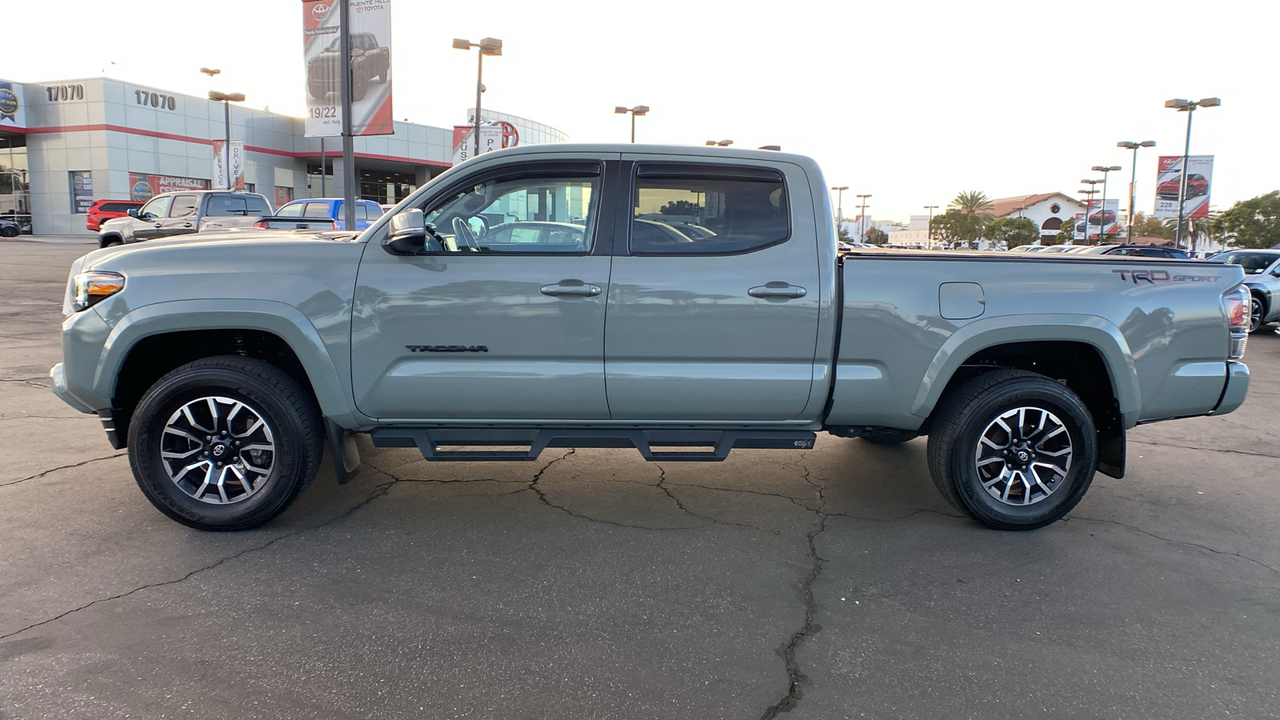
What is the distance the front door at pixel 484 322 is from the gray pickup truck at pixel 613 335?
0.04ft

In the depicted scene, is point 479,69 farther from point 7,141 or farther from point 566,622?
point 7,141

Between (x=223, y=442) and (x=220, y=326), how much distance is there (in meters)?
0.62

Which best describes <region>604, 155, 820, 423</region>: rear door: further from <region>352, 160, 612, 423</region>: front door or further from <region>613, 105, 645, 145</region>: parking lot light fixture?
<region>613, 105, 645, 145</region>: parking lot light fixture

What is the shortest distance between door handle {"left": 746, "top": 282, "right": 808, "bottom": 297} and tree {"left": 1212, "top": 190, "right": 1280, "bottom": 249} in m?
54.4

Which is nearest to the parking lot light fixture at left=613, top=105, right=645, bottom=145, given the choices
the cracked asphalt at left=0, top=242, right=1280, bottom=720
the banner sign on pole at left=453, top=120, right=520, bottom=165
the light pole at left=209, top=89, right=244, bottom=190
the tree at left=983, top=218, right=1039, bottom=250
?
the banner sign on pole at left=453, top=120, right=520, bottom=165

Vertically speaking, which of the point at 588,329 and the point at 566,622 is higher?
the point at 588,329

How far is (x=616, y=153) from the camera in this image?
434 centimetres

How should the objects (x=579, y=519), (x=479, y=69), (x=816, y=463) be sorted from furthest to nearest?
(x=479, y=69) → (x=816, y=463) → (x=579, y=519)

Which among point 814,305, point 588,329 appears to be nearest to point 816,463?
point 814,305

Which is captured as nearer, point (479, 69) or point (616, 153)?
point (616, 153)

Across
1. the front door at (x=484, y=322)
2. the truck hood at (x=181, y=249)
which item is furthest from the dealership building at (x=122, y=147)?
the front door at (x=484, y=322)

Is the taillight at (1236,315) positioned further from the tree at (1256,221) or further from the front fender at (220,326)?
the tree at (1256,221)

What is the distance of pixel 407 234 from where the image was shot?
396 cm

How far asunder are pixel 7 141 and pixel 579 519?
181ft
